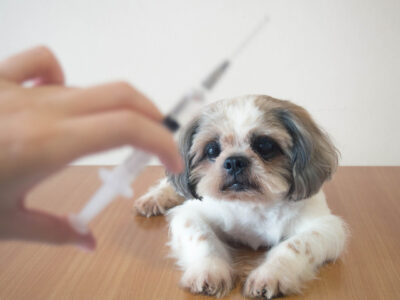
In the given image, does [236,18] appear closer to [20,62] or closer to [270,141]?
[270,141]

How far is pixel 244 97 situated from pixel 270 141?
6.2 inches

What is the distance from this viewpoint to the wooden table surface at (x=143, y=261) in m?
1.12

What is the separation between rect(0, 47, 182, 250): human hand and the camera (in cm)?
40

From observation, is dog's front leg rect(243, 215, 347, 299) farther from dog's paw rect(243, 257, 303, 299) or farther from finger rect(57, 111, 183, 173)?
finger rect(57, 111, 183, 173)

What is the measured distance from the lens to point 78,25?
A: 8.96 ft

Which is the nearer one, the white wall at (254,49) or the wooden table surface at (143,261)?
the wooden table surface at (143,261)

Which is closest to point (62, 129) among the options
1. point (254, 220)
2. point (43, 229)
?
point (43, 229)

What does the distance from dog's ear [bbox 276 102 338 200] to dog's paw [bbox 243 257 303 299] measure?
222 millimetres

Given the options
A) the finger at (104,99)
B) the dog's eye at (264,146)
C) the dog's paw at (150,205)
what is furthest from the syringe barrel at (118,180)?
the dog's paw at (150,205)

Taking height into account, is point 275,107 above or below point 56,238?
below

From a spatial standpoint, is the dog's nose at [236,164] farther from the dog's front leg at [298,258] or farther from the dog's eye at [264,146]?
the dog's front leg at [298,258]

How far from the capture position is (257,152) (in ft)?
4.20

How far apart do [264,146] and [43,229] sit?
82 cm

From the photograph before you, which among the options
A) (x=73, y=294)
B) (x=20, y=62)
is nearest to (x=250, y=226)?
(x=73, y=294)
